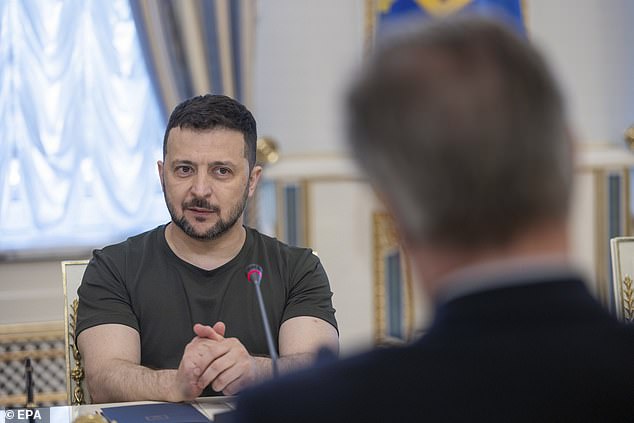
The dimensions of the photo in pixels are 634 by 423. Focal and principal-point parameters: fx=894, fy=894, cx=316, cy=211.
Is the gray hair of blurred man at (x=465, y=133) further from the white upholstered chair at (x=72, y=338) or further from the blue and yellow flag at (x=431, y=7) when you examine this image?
the blue and yellow flag at (x=431, y=7)

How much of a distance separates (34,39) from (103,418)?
8.21 feet

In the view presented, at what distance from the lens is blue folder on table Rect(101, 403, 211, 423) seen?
1.82 meters

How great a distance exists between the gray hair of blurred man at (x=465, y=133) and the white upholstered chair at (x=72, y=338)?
69.6 inches

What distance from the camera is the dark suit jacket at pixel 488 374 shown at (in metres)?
0.76

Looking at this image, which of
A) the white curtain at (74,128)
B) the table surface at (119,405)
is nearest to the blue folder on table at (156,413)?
the table surface at (119,405)

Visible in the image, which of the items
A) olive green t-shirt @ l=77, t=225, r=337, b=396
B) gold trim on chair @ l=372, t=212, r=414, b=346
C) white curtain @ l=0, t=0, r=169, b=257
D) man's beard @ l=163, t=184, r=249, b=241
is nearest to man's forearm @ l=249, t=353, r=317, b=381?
olive green t-shirt @ l=77, t=225, r=337, b=396

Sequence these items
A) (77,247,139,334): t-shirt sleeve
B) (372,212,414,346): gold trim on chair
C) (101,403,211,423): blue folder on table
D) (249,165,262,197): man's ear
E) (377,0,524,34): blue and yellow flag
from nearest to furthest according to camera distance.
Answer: (101,403,211,423): blue folder on table → (77,247,139,334): t-shirt sleeve → (249,165,262,197): man's ear → (377,0,524,34): blue and yellow flag → (372,212,414,346): gold trim on chair

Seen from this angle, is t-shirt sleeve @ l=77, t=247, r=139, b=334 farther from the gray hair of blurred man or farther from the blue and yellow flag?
the blue and yellow flag

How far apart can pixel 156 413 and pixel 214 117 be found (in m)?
0.86

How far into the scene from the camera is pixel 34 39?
386cm

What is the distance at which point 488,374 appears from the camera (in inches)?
30.2

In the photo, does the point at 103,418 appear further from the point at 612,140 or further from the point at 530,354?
the point at 612,140

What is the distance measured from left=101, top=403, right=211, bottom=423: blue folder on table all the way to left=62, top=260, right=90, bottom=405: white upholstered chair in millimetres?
512

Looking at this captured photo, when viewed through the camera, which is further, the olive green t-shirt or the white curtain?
the white curtain
